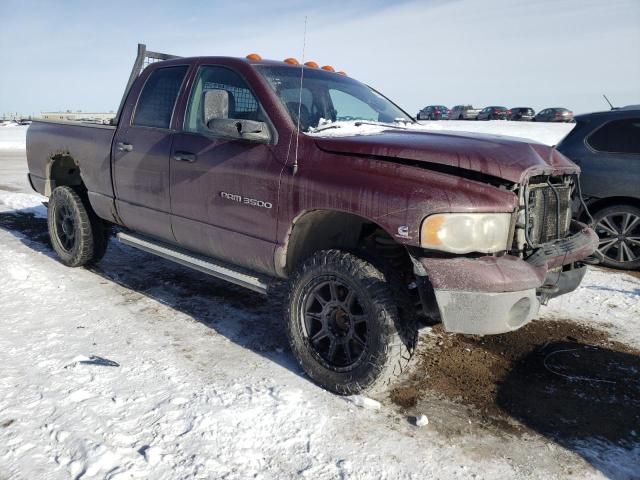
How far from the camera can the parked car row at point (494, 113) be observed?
35.0 meters

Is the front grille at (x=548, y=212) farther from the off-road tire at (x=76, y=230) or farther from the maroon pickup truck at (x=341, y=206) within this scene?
the off-road tire at (x=76, y=230)

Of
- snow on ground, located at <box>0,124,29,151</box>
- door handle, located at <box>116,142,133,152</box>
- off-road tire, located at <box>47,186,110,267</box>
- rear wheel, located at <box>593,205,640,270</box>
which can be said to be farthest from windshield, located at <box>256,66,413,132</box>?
snow on ground, located at <box>0,124,29,151</box>

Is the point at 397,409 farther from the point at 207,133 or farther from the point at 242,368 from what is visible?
the point at 207,133

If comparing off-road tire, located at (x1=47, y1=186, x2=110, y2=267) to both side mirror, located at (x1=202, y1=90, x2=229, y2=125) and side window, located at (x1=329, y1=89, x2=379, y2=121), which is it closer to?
side mirror, located at (x1=202, y1=90, x2=229, y2=125)

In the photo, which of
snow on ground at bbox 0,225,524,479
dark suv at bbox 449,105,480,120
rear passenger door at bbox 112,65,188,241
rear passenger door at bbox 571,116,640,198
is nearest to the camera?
snow on ground at bbox 0,225,524,479

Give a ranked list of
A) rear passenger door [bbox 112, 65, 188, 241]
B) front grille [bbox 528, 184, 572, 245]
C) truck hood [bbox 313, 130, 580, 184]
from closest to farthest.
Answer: truck hood [bbox 313, 130, 580, 184]
front grille [bbox 528, 184, 572, 245]
rear passenger door [bbox 112, 65, 188, 241]

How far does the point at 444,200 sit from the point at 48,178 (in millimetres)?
4623

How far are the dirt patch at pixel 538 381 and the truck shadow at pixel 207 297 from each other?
100 centimetres

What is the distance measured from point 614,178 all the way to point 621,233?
24.7 inches

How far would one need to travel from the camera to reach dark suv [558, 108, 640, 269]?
225 inches

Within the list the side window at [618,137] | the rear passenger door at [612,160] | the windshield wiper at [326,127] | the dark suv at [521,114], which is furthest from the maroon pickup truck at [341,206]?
the dark suv at [521,114]

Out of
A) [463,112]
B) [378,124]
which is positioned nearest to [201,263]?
[378,124]

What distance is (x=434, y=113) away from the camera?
44.2 m

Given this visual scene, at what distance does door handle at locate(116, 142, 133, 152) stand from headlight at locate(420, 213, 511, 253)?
112 inches
